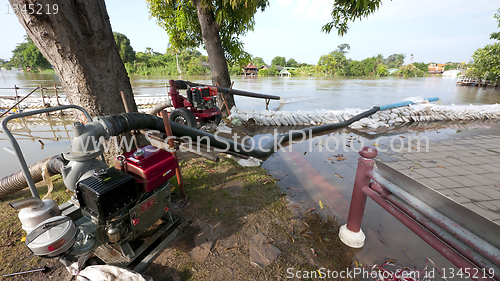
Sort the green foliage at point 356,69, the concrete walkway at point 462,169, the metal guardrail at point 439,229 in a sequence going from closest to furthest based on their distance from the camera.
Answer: the metal guardrail at point 439,229 < the concrete walkway at point 462,169 < the green foliage at point 356,69

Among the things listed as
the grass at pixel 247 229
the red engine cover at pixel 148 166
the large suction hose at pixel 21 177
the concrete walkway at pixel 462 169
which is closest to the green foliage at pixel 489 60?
the concrete walkway at pixel 462 169

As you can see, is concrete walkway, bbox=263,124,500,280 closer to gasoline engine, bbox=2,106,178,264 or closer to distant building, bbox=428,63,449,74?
gasoline engine, bbox=2,106,178,264

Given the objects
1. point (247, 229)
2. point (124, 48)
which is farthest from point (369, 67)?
point (247, 229)

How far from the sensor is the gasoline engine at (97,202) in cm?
152

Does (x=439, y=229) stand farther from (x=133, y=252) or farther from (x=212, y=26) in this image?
(x=212, y=26)

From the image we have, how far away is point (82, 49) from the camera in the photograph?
2.88 meters

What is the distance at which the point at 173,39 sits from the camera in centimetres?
922

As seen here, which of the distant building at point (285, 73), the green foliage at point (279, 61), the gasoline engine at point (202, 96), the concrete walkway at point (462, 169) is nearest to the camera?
the concrete walkway at point (462, 169)

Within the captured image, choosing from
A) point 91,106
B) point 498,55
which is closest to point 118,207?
point 91,106

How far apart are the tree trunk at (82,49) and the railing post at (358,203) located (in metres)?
3.81

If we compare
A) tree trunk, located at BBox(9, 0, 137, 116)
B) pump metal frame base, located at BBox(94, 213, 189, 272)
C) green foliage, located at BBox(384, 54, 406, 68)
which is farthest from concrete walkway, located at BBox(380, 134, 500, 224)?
green foliage, located at BBox(384, 54, 406, 68)

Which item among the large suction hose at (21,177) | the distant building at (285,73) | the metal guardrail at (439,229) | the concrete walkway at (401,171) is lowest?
the concrete walkway at (401,171)

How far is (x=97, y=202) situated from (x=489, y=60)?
39.2 metres

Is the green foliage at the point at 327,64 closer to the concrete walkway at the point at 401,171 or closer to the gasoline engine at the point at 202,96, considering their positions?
the concrete walkway at the point at 401,171
